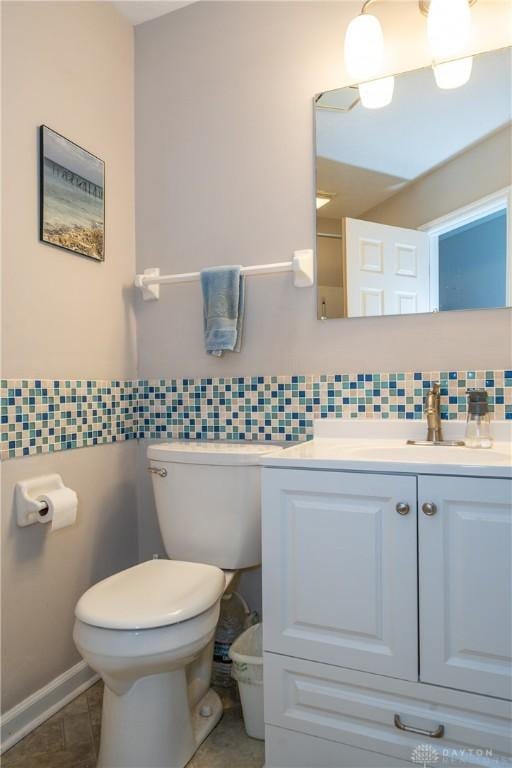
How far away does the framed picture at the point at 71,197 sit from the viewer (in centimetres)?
154

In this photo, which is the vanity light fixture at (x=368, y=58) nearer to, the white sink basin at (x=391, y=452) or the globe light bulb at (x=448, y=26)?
the globe light bulb at (x=448, y=26)

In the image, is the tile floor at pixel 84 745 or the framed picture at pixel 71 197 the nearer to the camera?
the tile floor at pixel 84 745

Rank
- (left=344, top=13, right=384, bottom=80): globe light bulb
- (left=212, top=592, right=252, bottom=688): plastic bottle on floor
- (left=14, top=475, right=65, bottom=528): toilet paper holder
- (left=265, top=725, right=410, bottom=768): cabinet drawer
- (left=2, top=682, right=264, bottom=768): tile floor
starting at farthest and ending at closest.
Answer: (left=212, top=592, right=252, bottom=688): plastic bottle on floor
(left=344, top=13, right=384, bottom=80): globe light bulb
(left=14, top=475, right=65, bottom=528): toilet paper holder
(left=2, top=682, right=264, bottom=768): tile floor
(left=265, top=725, right=410, bottom=768): cabinet drawer

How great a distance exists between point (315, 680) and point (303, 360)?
944 mm

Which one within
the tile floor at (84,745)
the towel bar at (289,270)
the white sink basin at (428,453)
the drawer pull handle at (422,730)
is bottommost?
the tile floor at (84,745)

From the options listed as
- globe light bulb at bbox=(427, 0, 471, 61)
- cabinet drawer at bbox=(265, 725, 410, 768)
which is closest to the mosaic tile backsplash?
cabinet drawer at bbox=(265, 725, 410, 768)

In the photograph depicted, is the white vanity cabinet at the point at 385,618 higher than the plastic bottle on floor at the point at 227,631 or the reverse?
higher

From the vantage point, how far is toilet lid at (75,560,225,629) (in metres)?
1.14

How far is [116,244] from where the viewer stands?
189 centimetres

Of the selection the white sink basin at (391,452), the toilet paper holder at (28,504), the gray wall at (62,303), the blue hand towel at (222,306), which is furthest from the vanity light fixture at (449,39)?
the toilet paper holder at (28,504)

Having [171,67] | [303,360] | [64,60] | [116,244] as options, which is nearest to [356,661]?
[303,360]

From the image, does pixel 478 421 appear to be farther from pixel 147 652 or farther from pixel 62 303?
pixel 62 303

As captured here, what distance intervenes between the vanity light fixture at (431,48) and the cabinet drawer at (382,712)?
1.63m

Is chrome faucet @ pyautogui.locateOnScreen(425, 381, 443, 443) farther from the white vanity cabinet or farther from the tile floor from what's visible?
the tile floor
